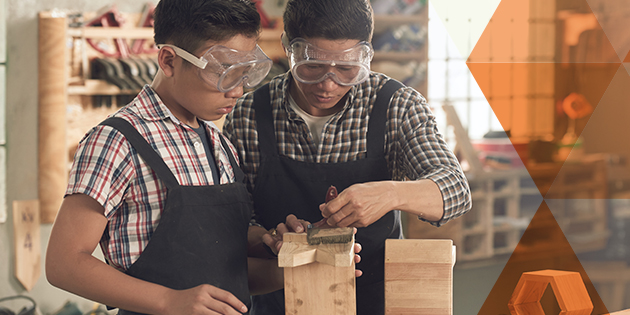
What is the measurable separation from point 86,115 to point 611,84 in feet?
14.0

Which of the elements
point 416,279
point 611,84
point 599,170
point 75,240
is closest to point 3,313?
point 75,240

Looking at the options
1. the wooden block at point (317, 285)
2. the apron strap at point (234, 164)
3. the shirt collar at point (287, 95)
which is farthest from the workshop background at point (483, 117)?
the wooden block at point (317, 285)

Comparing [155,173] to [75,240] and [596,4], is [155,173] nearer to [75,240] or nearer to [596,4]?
[75,240]

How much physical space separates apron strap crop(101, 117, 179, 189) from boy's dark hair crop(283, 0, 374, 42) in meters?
0.55

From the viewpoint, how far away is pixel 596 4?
14.6 feet

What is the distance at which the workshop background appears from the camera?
151 inches

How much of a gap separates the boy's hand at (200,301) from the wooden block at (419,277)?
1.20 ft

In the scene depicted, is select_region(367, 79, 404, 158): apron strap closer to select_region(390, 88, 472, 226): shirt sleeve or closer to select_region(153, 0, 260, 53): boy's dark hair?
select_region(390, 88, 472, 226): shirt sleeve

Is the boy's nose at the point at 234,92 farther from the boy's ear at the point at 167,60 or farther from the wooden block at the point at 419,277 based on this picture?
the wooden block at the point at 419,277
